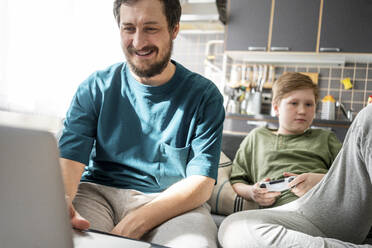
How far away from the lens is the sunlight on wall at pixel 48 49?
7.00 feet

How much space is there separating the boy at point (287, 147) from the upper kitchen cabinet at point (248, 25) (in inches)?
78.8

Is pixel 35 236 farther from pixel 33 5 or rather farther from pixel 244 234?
pixel 33 5

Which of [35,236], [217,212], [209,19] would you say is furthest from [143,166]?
[209,19]

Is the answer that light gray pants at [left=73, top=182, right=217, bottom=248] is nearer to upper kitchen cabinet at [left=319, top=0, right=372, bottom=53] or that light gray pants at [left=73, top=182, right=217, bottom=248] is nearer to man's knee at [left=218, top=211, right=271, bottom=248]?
man's knee at [left=218, top=211, right=271, bottom=248]

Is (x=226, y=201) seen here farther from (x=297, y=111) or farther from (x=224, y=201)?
(x=297, y=111)

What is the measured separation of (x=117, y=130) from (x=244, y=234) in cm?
54

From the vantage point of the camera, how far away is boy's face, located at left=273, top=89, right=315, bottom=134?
5.42 feet

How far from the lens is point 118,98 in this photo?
1.22 m

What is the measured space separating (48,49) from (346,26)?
275 cm

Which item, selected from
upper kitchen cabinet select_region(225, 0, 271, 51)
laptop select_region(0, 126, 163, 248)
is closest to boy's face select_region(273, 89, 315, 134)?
laptop select_region(0, 126, 163, 248)

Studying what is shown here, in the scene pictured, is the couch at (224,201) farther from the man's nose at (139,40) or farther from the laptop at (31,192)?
the laptop at (31,192)

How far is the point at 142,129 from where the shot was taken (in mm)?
1175

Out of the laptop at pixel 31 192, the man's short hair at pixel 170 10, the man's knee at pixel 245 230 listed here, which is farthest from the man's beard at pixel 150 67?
the laptop at pixel 31 192

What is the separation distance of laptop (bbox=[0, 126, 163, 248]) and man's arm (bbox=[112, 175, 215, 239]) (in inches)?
22.3
